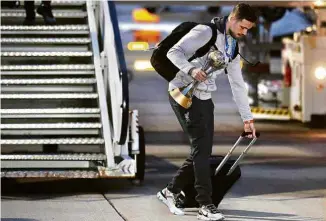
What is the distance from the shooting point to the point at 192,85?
379 inches

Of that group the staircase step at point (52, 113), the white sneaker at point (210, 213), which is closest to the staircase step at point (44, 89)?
the staircase step at point (52, 113)

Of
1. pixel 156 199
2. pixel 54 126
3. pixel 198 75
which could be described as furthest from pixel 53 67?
pixel 198 75

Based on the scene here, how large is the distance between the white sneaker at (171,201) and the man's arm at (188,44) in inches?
49.9

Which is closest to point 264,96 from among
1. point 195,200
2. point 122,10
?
point 195,200

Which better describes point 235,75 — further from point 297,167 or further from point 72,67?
point 297,167

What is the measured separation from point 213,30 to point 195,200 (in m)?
1.52

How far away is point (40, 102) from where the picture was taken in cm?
1260

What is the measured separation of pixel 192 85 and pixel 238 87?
0.58m

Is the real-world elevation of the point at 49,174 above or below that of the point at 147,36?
above

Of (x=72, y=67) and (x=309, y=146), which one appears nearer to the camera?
(x=72, y=67)

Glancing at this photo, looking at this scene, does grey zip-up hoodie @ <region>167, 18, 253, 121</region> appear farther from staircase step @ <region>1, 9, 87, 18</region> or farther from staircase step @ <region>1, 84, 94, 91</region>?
staircase step @ <region>1, 9, 87, 18</region>

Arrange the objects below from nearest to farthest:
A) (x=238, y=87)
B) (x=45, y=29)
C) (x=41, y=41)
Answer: (x=238, y=87) → (x=41, y=41) → (x=45, y=29)

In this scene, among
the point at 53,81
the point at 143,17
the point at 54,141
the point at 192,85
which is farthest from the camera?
the point at 143,17

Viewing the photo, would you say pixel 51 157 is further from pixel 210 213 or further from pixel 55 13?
pixel 55 13
